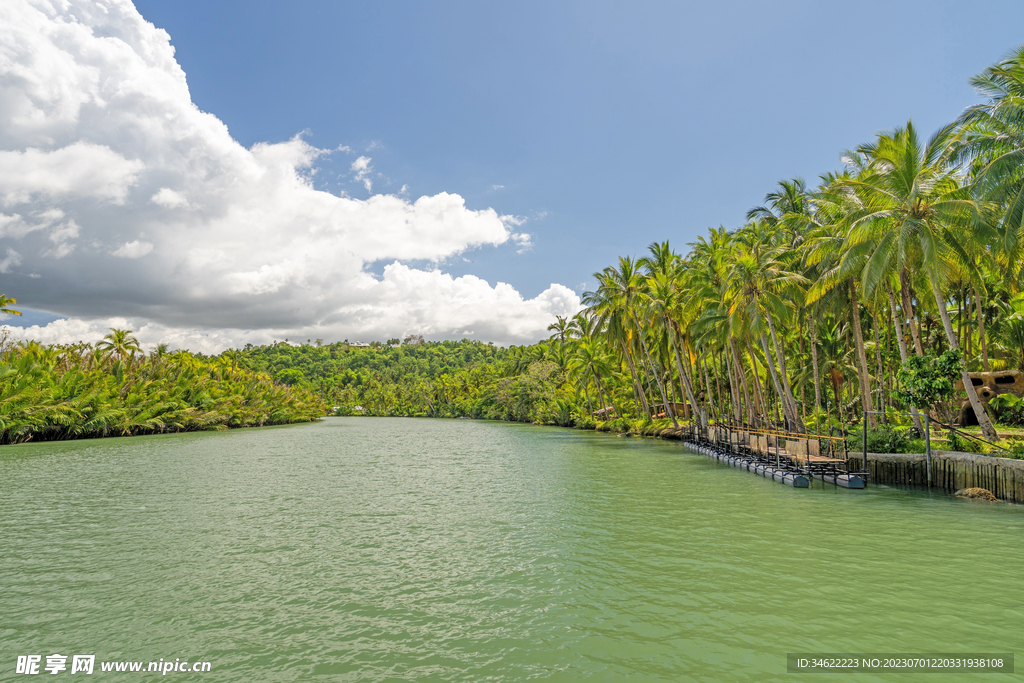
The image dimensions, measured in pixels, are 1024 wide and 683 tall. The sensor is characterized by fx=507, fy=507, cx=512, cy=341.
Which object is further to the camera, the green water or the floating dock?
the floating dock

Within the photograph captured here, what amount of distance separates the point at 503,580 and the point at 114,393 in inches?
1912

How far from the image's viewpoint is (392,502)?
16844 millimetres

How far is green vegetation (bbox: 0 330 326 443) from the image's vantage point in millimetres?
34719

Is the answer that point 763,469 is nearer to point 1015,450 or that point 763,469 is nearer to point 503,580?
point 1015,450

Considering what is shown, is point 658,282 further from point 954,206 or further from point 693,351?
point 954,206

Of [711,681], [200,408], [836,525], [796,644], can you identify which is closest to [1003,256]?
[836,525]

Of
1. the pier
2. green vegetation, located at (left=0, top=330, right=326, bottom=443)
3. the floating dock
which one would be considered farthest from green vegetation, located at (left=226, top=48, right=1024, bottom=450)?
green vegetation, located at (left=0, top=330, right=326, bottom=443)

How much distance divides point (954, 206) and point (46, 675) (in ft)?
84.9

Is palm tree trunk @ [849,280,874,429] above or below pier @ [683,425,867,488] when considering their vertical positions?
above

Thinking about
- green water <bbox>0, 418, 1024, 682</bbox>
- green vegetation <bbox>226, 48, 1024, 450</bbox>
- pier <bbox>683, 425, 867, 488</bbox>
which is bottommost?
green water <bbox>0, 418, 1024, 682</bbox>

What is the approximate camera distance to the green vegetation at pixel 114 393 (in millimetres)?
34719

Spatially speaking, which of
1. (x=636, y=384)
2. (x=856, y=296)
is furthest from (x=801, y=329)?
(x=636, y=384)

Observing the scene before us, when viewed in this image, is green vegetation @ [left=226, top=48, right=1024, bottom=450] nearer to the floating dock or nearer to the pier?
the pier

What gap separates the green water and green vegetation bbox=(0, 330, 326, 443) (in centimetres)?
2143
